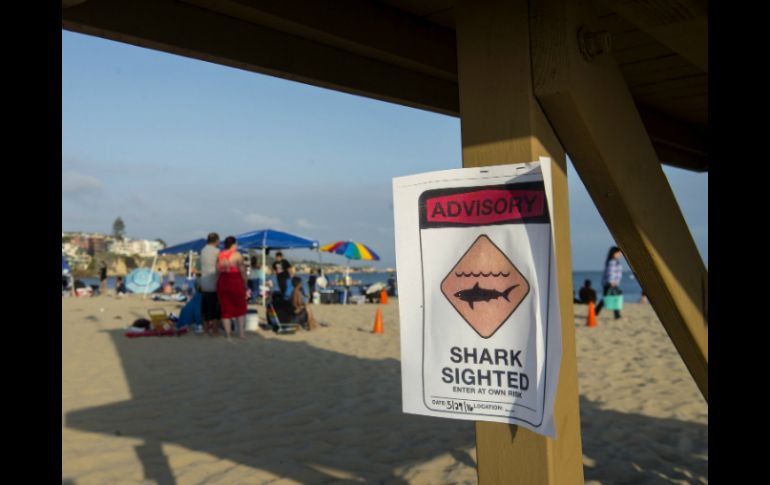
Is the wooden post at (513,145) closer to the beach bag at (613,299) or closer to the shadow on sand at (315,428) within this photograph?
the shadow on sand at (315,428)

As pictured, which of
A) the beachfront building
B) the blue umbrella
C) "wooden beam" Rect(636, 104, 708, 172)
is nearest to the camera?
"wooden beam" Rect(636, 104, 708, 172)

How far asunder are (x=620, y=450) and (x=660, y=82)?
2.71 meters

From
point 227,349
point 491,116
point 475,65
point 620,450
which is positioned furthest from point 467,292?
point 227,349

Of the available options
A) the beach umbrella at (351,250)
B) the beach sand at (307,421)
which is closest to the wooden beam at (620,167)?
the beach sand at (307,421)

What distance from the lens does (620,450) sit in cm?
440

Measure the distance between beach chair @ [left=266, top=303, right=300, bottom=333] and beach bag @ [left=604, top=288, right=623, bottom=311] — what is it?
706 cm

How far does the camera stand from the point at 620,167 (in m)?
1.97

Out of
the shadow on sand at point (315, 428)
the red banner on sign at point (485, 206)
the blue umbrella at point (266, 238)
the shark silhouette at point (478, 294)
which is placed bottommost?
the shadow on sand at point (315, 428)

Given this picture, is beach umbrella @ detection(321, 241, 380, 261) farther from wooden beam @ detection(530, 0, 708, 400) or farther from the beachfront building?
the beachfront building

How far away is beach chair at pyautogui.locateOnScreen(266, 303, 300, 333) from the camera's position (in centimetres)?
1110

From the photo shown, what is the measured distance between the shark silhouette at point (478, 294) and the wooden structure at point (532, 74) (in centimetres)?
22

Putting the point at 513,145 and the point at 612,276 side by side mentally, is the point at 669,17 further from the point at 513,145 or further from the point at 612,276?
the point at 612,276

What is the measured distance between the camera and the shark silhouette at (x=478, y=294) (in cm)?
184

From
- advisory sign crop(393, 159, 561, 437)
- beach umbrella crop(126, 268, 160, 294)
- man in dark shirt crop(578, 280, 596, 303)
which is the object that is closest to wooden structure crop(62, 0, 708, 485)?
advisory sign crop(393, 159, 561, 437)
